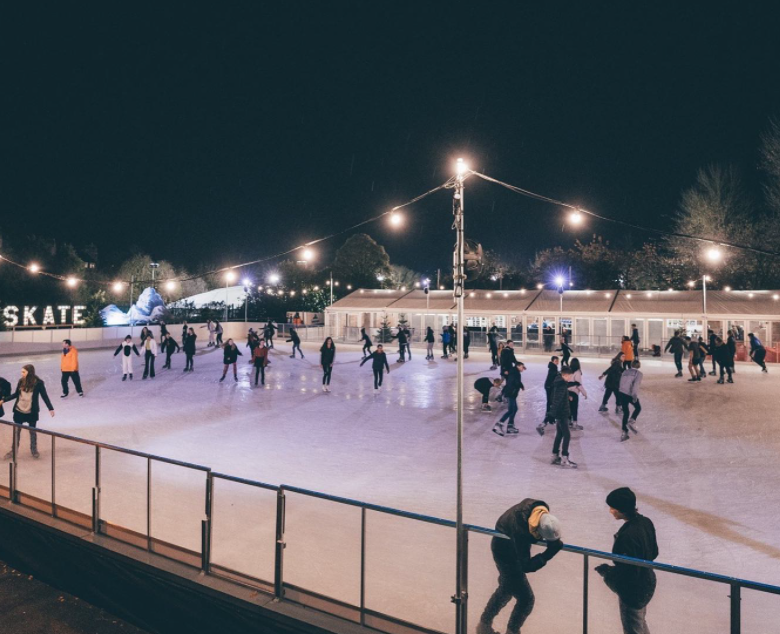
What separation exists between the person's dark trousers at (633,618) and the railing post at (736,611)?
0.48 m

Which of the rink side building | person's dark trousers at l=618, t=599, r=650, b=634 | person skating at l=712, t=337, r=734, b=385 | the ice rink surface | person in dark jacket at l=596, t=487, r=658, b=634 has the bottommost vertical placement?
the ice rink surface

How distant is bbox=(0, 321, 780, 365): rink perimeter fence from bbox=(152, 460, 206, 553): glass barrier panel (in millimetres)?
23196

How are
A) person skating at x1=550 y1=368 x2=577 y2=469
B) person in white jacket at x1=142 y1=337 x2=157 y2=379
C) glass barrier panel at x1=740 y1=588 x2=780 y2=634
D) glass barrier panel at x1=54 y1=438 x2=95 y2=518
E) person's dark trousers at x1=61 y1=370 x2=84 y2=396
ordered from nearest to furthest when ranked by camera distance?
glass barrier panel at x1=740 y1=588 x2=780 y2=634 < glass barrier panel at x1=54 y1=438 x2=95 y2=518 < person skating at x1=550 y1=368 x2=577 y2=469 < person's dark trousers at x1=61 y1=370 x2=84 y2=396 < person in white jacket at x1=142 y1=337 x2=157 y2=379

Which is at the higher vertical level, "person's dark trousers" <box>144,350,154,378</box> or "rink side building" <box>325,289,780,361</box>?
"rink side building" <box>325,289,780,361</box>

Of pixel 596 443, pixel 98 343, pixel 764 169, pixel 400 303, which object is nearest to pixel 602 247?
pixel 764 169

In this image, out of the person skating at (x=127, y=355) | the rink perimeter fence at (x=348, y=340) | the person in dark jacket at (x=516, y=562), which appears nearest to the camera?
the person in dark jacket at (x=516, y=562)

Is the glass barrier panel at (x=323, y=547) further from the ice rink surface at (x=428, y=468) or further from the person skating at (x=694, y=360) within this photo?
the person skating at (x=694, y=360)

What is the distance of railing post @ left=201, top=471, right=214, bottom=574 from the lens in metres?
4.76

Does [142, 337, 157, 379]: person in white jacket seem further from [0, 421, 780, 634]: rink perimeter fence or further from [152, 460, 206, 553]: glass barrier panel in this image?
[152, 460, 206, 553]: glass barrier panel

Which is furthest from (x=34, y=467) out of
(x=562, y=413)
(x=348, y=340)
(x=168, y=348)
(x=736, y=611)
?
(x=348, y=340)

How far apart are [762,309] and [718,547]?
25.1 m

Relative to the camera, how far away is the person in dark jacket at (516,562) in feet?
11.9

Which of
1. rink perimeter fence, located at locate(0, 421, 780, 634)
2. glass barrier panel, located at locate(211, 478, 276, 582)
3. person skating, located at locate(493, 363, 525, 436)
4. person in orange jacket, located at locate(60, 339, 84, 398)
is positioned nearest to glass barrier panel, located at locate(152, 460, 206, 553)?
rink perimeter fence, located at locate(0, 421, 780, 634)

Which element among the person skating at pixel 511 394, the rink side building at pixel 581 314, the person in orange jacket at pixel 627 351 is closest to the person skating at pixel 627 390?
the person skating at pixel 511 394
